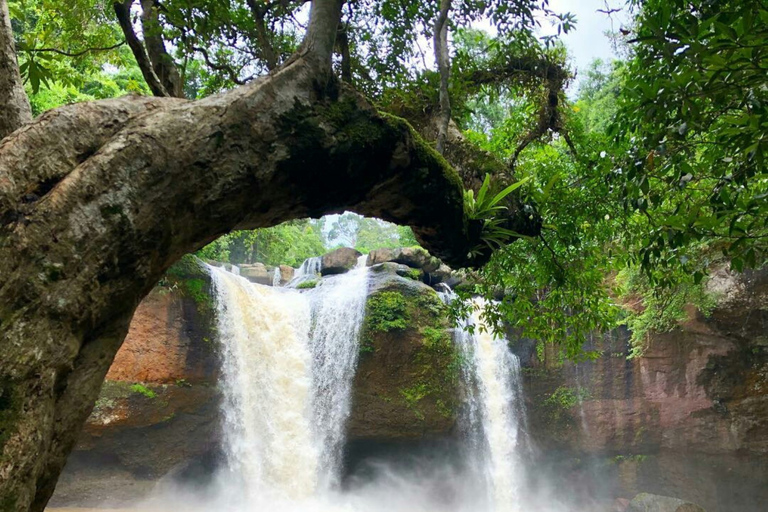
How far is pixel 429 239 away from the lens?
3.38m

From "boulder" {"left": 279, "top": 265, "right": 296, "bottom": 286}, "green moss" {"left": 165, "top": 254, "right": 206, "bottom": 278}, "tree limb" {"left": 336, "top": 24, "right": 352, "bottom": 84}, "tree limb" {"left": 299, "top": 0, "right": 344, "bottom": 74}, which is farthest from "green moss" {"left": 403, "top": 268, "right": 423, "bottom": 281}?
"tree limb" {"left": 299, "top": 0, "right": 344, "bottom": 74}

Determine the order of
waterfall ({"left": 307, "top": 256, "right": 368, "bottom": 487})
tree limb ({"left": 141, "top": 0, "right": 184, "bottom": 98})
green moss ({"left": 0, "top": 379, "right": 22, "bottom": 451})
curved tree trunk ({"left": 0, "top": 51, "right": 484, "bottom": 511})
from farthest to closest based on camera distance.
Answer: waterfall ({"left": 307, "top": 256, "right": 368, "bottom": 487}), tree limb ({"left": 141, "top": 0, "right": 184, "bottom": 98}), curved tree trunk ({"left": 0, "top": 51, "right": 484, "bottom": 511}), green moss ({"left": 0, "top": 379, "right": 22, "bottom": 451})

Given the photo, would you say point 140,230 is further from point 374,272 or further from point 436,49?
point 374,272

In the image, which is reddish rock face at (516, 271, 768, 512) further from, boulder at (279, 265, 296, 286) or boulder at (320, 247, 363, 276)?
boulder at (279, 265, 296, 286)

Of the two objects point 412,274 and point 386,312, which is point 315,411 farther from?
point 412,274

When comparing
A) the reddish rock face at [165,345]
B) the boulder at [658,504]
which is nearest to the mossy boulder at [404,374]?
the reddish rock face at [165,345]

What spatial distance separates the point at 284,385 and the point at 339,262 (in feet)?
23.5

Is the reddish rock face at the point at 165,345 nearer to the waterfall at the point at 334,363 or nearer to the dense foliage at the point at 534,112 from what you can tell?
the waterfall at the point at 334,363

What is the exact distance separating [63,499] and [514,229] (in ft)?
32.1

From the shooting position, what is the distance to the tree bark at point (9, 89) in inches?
77.6

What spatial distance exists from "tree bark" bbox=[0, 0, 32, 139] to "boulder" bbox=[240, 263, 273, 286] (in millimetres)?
17266

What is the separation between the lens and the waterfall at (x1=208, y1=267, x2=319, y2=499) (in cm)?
1028

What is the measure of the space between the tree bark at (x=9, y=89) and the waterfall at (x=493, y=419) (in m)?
10.3

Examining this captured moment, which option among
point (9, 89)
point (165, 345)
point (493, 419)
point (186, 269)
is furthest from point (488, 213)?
point (493, 419)
